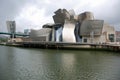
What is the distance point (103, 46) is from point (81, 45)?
759cm

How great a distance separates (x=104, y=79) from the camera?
15.8 metres

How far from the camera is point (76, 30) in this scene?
7194 cm

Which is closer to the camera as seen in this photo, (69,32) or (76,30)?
(69,32)

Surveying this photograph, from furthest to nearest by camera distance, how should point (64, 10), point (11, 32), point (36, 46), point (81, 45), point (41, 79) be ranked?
point (11, 32)
point (64, 10)
point (36, 46)
point (81, 45)
point (41, 79)

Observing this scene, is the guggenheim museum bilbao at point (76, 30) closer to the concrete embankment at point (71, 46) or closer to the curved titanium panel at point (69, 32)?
the curved titanium panel at point (69, 32)

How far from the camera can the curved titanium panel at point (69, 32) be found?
6800 cm

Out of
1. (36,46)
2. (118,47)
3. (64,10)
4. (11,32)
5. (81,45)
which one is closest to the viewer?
(118,47)

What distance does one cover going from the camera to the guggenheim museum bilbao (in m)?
67.0

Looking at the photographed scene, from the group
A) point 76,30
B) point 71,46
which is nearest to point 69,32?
point 76,30

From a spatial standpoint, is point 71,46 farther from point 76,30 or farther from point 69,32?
point 76,30

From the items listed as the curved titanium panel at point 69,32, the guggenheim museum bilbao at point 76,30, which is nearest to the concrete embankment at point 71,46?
the curved titanium panel at point 69,32

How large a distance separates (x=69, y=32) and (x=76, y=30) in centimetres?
394

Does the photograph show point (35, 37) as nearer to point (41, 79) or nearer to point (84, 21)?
Answer: point (84, 21)

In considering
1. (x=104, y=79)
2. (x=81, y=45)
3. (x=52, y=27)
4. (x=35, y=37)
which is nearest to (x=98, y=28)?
(x=81, y=45)
